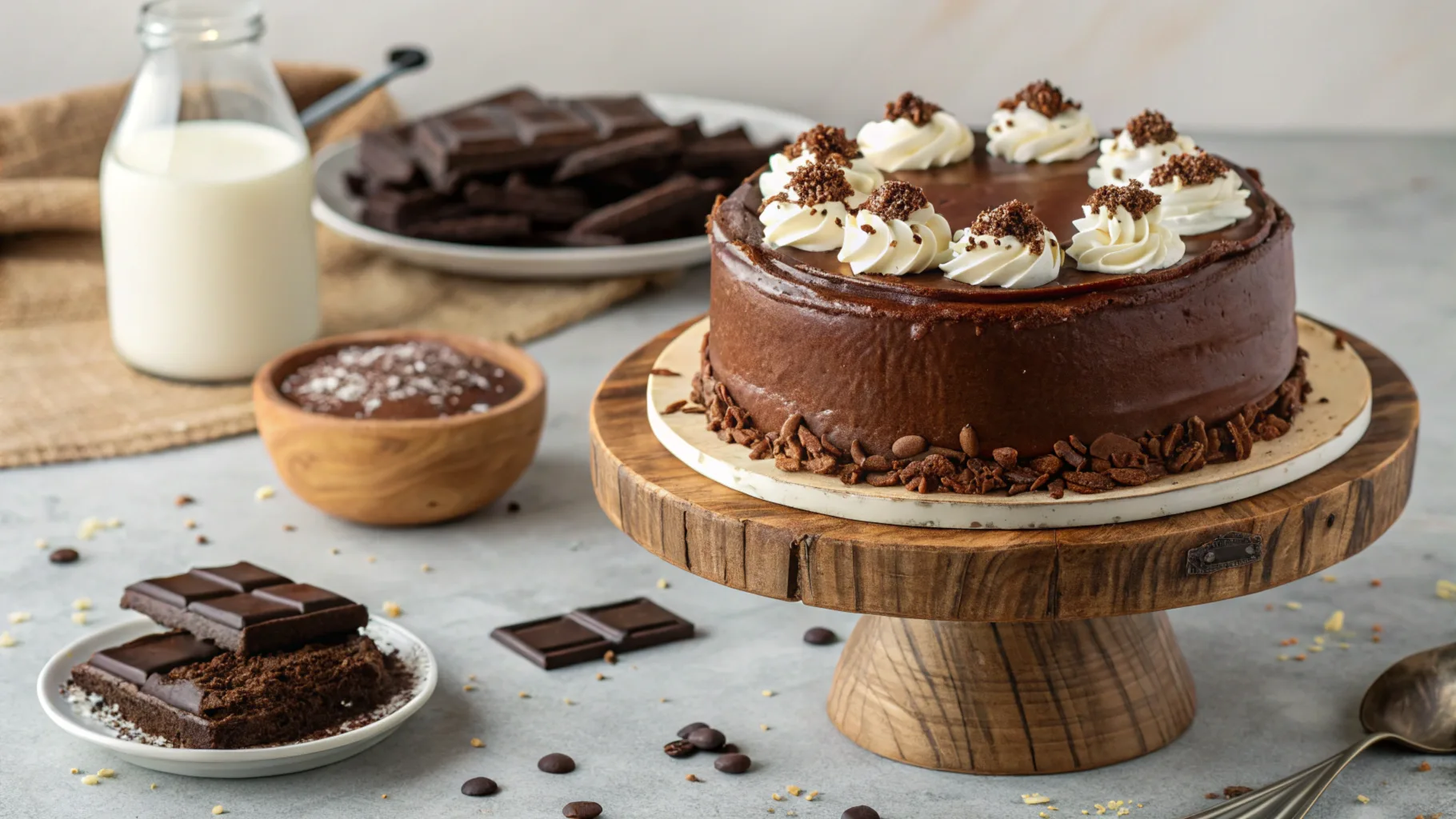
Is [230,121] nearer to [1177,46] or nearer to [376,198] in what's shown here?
[376,198]

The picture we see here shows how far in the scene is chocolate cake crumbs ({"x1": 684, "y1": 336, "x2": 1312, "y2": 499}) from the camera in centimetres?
175

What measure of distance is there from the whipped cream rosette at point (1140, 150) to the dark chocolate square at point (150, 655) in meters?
1.23

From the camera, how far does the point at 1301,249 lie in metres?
3.80

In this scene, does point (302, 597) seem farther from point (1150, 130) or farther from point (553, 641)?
point (1150, 130)

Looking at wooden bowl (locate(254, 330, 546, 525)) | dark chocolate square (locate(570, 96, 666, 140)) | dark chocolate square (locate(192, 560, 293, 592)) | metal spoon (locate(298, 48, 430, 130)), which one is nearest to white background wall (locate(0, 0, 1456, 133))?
dark chocolate square (locate(570, 96, 666, 140))

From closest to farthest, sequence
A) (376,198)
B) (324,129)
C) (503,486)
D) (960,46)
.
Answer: (503,486) → (376,198) → (324,129) → (960,46)

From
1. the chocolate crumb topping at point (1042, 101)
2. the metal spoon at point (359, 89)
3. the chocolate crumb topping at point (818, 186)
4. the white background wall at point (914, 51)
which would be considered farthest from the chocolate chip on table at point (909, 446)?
the white background wall at point (914, 51)

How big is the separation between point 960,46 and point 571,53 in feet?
3.44

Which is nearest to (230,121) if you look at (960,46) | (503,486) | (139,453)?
(139,453)

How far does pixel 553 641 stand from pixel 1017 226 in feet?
2.95

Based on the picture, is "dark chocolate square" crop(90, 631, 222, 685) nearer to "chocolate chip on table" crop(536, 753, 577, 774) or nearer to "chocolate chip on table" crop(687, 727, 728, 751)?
"chocolate chip on table" crop(536, 753, 577, 774)

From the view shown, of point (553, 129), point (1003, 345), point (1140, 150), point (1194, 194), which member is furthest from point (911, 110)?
point (553, 129)

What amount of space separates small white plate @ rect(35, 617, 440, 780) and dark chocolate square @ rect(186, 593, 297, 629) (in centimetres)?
16

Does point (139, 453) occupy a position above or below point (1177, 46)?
below
